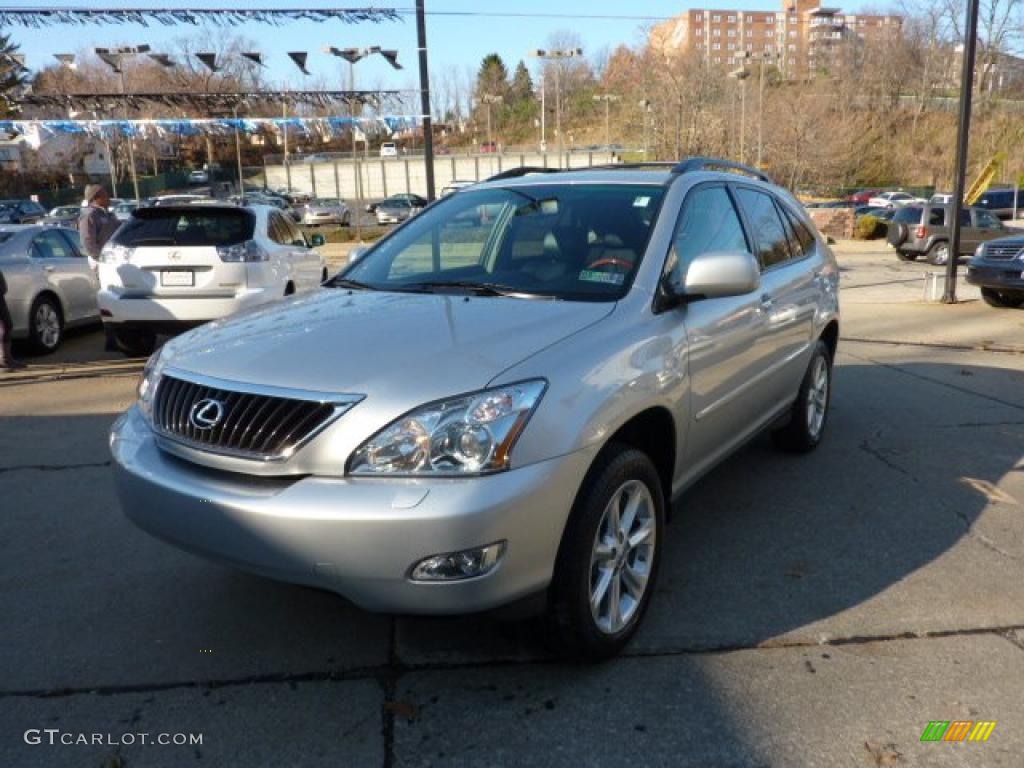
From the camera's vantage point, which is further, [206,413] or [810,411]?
[810,411]

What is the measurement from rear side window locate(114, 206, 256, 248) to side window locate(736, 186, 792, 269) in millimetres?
5044

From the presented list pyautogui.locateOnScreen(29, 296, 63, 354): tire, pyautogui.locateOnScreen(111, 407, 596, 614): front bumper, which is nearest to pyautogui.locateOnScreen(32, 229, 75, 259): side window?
pyautogui.locateOnScreen(29, 296, 63, 354): tire

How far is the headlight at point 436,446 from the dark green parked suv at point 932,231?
928 inches

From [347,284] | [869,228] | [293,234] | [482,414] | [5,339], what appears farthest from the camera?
[869,228]

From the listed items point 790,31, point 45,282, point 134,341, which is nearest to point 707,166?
point 134,341

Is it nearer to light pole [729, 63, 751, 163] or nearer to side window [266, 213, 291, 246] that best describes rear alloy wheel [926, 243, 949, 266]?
light pole [729, 63, 751, 163]

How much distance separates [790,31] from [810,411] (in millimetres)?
142620

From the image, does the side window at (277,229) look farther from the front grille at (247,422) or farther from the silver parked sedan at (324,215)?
the silver parked sedan at (324,215)

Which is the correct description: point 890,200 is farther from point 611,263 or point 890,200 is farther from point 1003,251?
point 611,263

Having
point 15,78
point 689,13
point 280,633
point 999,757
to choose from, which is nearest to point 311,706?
point 280,633

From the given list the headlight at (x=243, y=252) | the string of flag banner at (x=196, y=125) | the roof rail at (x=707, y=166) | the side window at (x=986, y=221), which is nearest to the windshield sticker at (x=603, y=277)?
the roof rail at (x=707, y=166)

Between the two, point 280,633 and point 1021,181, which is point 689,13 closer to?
point 1021,181

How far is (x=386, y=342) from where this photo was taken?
2.88 m

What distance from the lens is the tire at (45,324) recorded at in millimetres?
8992
